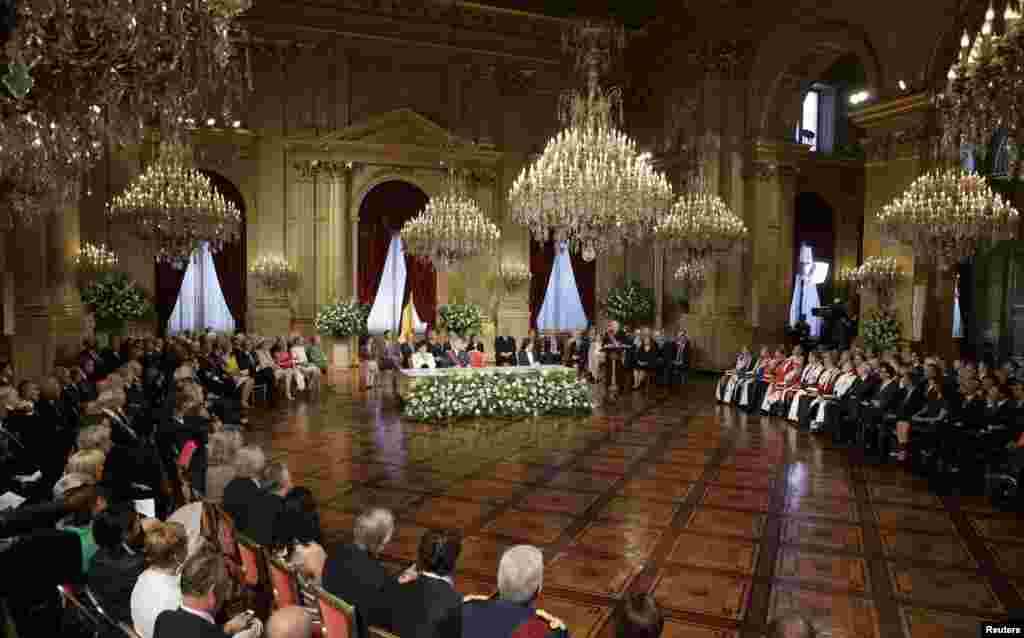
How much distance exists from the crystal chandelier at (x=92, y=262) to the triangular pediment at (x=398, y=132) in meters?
5.01

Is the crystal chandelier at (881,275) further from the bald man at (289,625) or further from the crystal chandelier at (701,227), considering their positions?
the bald man at (289,625)

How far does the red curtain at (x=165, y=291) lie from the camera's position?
15242 mm

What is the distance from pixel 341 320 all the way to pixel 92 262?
472 cm

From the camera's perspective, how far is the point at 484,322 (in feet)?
55.9

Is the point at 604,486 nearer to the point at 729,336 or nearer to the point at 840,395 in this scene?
the point at 840,395

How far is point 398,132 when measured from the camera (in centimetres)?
1673

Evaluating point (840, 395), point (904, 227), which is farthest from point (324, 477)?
point (904, 227)

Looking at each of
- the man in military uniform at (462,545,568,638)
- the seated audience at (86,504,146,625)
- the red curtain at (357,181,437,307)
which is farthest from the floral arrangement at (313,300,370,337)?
the man in military uniform at (462,545,568,638)


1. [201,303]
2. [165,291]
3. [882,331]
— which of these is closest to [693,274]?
[882,331]

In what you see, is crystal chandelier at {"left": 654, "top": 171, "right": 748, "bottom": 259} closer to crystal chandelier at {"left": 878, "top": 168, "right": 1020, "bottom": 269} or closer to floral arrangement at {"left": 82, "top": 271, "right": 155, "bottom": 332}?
crystal chandelier at {"left": 878, "top": 168, "right": 1020, "bottom": 269}

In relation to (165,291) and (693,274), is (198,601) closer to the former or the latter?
(693,274)

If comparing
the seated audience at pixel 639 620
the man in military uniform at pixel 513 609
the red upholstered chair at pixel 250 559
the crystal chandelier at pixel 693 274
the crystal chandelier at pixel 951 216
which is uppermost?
the crystal chandelier at pixel 951 216

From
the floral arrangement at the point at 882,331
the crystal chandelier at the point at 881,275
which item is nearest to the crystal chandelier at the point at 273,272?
the crystal chandelier at the point at 881,275

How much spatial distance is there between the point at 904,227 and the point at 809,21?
6.14 metres
